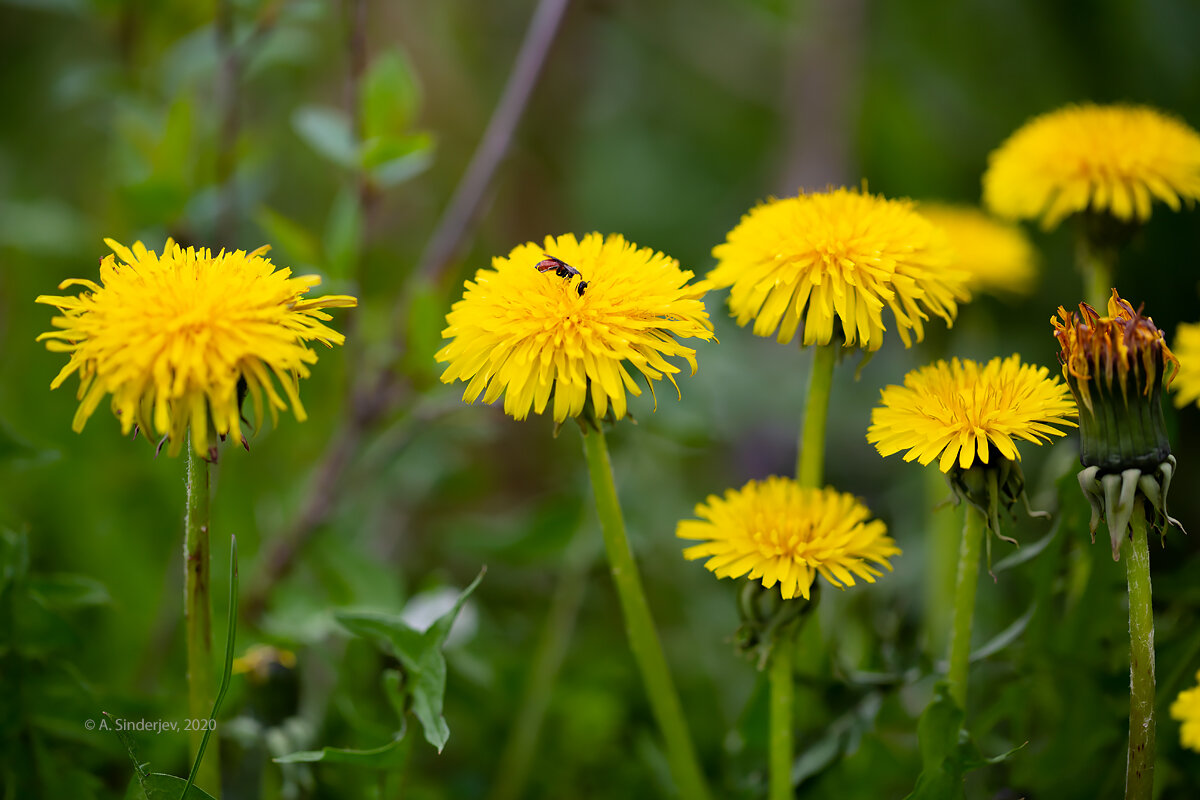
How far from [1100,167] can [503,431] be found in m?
0.88

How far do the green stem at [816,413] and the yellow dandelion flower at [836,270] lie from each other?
25 mm

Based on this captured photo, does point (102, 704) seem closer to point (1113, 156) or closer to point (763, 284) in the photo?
point (763, 284)

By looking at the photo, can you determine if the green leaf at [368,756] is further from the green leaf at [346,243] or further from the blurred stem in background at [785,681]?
the green leaf at [346,243]

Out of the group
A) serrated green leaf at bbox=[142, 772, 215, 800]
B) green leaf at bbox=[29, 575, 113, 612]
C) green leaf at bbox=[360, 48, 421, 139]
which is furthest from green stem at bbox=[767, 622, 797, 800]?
green leaf at bbox=[360, 48, 421, 139]

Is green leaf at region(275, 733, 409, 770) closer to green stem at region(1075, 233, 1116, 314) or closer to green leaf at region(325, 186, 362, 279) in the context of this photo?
green leaf at region(325, 186, 362, 279)

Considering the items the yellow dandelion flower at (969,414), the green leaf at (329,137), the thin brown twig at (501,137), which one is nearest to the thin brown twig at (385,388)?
the thin brown twig at (501,137)

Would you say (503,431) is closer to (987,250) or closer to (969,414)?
(987,250)

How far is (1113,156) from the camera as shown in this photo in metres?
0.65

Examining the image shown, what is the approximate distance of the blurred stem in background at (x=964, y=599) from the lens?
52 centimetres

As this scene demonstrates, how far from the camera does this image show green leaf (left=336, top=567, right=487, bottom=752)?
52 centimetres

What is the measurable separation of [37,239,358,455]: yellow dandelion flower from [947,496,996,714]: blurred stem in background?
0.37 metres

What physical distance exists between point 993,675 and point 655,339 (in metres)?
0.56

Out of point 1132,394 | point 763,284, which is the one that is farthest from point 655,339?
point 1132,394

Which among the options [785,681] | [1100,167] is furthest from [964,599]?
[1100,167]
